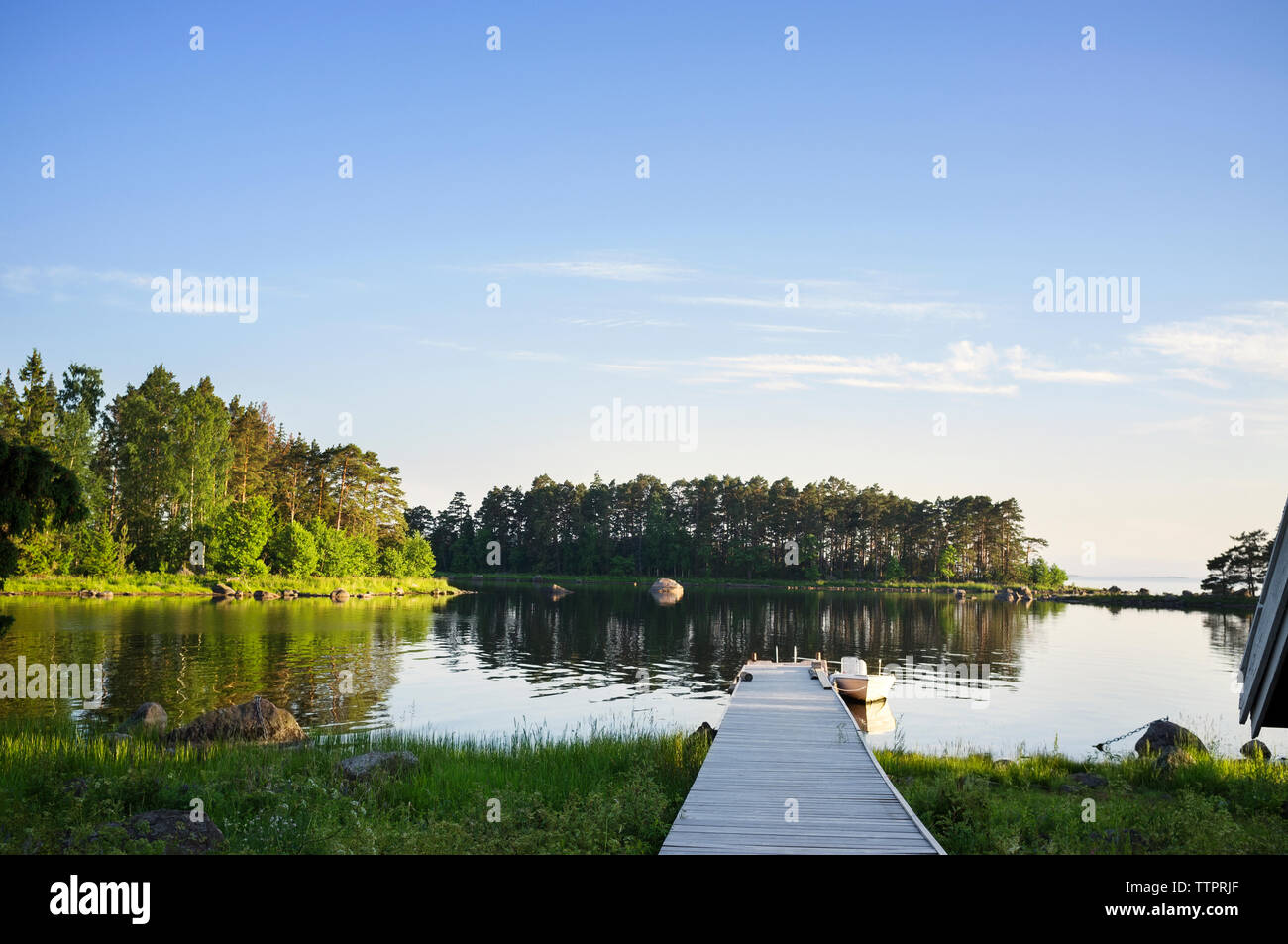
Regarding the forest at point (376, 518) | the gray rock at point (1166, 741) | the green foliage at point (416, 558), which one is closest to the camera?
the gray rock at point (1166, 741)

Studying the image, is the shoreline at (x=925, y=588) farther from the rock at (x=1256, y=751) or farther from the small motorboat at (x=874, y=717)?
the rock at (x=1256, y=751)

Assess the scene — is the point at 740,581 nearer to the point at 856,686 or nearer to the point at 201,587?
the point at 201,587

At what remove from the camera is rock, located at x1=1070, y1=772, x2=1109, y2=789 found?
13508 millimetres

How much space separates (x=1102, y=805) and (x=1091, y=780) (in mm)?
2421

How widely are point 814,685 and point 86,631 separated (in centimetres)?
3106

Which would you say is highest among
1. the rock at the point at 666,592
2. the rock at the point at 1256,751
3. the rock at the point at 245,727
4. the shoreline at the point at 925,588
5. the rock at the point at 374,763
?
the rock at the point at 374,763

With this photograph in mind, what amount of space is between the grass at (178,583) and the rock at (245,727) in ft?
120

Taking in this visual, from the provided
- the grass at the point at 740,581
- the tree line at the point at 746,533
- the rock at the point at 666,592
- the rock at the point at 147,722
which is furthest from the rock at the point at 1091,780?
the tree line at the point at 746,533

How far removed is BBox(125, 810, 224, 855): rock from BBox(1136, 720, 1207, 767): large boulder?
1496 cm

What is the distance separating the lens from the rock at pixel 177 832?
8.30 metres

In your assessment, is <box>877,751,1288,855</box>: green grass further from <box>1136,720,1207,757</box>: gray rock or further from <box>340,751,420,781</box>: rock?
<box>340,751,420,781</box>: rock

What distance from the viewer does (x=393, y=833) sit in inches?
351
